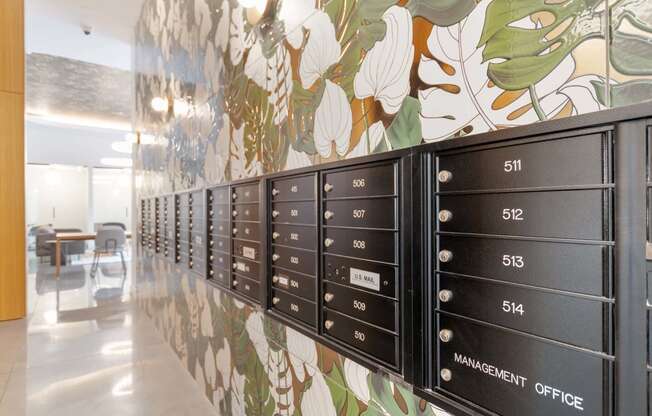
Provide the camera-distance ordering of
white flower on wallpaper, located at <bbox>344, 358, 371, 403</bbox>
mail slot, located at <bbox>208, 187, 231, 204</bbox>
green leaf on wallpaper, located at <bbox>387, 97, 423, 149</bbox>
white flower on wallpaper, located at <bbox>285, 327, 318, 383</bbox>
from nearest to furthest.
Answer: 1. green leaf on wallpaper, located at <bbox>387, 97, 423, 149</bbox>
2. white flower on wallpaper, located at <bbox>344, 358, 371, 403</bbox>
3. white flower on wallpaper, located at <bbox>285, 327, 318, 383</bbox>
4. mail slot, located at <bbox>208, 187, 231, 204</bbox>

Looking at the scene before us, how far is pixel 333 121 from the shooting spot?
3.75ft

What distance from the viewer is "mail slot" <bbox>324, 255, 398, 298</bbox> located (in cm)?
91

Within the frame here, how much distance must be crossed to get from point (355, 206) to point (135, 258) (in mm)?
4719

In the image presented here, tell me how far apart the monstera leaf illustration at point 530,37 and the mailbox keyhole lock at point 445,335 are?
0.48 m

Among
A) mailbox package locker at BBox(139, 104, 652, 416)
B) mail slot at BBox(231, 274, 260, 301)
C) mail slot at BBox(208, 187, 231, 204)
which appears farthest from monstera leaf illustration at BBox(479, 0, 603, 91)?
mail slot at BBox(208, 187, 231, 204)

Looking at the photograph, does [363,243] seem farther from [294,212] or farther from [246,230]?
[246,230]

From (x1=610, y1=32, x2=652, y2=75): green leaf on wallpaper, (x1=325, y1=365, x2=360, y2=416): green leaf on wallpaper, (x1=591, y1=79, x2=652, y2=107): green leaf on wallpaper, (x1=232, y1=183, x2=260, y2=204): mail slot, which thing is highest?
(x1=610, y1=32, x2=652, y2=75): green leaf on wallpaper

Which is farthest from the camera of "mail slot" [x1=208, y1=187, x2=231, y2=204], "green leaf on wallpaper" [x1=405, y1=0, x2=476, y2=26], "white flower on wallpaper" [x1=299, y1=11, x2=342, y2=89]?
"mail slot" [x1=208, y1=187, x2=231, y2=204]

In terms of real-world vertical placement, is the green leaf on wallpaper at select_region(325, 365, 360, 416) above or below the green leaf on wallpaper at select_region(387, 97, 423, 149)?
below

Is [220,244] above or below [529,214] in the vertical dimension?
below

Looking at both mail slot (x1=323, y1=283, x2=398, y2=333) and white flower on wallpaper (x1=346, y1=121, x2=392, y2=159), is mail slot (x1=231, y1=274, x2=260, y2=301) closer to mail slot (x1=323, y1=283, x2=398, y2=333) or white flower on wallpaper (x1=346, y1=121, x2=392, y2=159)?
mail slot (x1=323, y1=283, x2=398, y2=333)

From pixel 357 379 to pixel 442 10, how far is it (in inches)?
37.1

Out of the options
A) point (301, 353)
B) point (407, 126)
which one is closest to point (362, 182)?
point (407, 126)

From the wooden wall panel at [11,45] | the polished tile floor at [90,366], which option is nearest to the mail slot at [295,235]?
the polished tile floor at [90,366]
